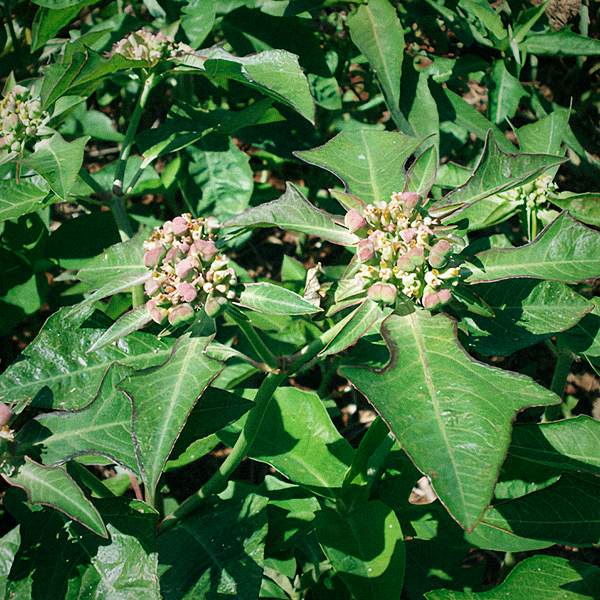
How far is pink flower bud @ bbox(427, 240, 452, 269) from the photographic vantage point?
81 centimetres

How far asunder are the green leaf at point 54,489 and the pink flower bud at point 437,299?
629mm

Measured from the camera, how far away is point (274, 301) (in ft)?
2.91

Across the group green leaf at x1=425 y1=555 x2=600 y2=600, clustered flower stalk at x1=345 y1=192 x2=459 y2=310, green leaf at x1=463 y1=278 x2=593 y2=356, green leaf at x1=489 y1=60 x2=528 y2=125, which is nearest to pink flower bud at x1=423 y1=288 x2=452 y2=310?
clustered flower stalk at x1=345 y1=192 x2=459 y2=310

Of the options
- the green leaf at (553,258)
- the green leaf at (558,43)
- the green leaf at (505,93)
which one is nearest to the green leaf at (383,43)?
the green leaf at (505,93)

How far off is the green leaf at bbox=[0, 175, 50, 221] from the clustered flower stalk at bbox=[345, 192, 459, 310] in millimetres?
788

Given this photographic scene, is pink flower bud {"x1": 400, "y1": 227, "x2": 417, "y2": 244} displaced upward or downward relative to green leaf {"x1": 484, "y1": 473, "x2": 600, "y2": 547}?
upward

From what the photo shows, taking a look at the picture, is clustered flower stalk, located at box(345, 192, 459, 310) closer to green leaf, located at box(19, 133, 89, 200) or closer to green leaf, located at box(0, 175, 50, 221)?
green leaf, located at box(19, 133, 89, 200)

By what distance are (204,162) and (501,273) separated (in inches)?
43.0

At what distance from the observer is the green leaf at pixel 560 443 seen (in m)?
1.09

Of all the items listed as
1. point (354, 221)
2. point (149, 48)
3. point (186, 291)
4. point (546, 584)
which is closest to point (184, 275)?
point (186, 291)

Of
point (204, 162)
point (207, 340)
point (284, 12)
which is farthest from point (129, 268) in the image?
point (284, 12)

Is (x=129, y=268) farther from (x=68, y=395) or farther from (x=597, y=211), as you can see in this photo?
(x=597, y=211)

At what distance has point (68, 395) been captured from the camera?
1057 mm

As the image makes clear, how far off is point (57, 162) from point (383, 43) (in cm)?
89
